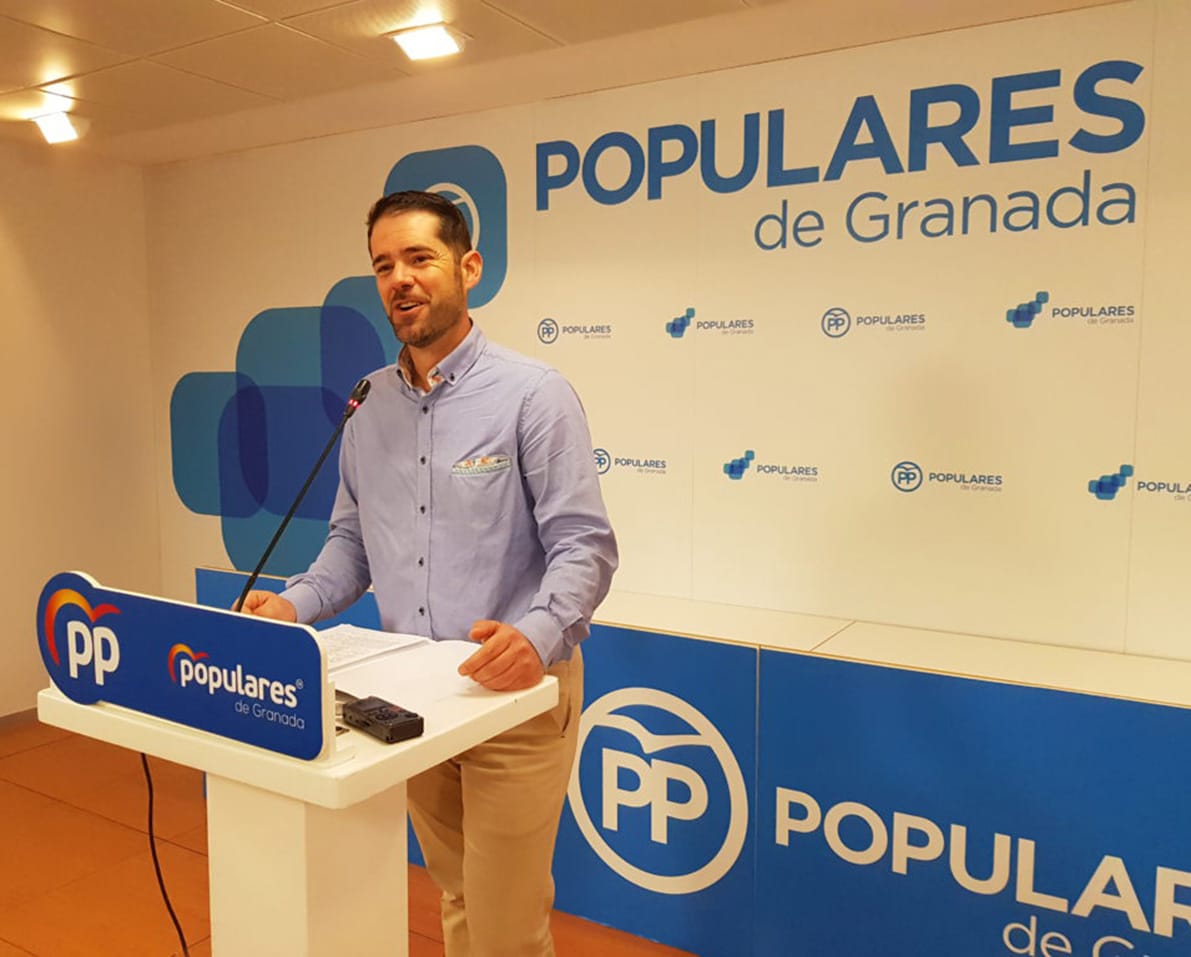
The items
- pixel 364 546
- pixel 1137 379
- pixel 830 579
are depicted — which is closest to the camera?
pixel 364 546

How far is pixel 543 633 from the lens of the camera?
57.9 inches

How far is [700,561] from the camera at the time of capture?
315 cm

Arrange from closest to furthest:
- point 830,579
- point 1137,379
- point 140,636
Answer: point 140,636 → point 1137,379 → point 830,579

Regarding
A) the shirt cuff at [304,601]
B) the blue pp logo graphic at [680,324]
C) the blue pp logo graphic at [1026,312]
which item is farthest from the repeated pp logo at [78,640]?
the blue pp logo graphic at [1026,312]

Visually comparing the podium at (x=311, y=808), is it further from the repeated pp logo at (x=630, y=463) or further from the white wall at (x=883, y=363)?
the repeated pp logo at (x=630, y=463)

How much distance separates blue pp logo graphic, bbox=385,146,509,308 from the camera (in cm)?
353

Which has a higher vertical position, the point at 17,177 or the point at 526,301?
the point at 17,177

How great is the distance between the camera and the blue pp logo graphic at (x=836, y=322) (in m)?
2.83

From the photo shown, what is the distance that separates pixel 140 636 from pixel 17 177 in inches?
155

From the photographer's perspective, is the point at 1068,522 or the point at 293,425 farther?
the point at 293,425

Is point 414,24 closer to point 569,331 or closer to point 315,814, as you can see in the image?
point 569,331

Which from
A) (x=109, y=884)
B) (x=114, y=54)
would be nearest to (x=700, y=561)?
(x=109, y=884)

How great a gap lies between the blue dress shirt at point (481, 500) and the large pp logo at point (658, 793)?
3.37ft

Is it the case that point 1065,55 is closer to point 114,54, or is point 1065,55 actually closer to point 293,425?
point 114,54
